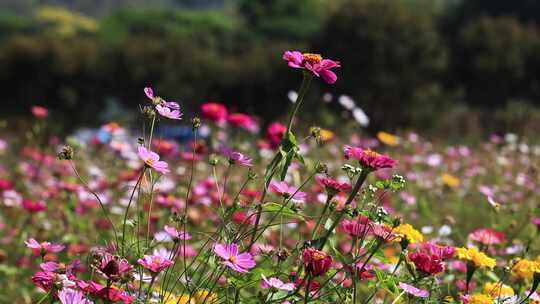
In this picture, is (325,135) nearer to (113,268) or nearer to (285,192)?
(285,192)

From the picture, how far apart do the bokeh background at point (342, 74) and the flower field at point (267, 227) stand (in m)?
4.45

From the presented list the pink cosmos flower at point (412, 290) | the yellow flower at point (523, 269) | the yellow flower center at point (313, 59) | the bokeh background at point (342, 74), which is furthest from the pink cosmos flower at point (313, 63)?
the bokeh background at point (342, 74)

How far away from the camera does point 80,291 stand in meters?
1.44

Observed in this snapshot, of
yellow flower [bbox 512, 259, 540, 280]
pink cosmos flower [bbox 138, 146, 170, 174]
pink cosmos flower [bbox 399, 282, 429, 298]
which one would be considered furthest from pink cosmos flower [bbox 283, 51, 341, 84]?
yellow flower [bbox 512, 259, 540, 280]

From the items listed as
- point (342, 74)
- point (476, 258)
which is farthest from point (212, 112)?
point (342, 74)

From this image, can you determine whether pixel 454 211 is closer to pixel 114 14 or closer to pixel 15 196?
pixel 15 196

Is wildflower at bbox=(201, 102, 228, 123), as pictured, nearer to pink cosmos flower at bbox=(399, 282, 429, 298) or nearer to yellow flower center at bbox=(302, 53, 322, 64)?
yellow flower center at bbox=(302, 53, 322, 64)

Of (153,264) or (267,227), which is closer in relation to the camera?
(153,264)

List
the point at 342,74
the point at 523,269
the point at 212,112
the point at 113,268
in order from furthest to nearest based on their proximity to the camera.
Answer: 1. the point at 342,74
2. the point at 212,112
3. the point at 523,269
4. the point at 113,268

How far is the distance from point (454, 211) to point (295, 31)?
1281 inches

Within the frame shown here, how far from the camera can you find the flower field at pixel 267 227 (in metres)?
1.55

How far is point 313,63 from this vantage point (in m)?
1.66

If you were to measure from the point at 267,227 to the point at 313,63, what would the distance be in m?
0.39

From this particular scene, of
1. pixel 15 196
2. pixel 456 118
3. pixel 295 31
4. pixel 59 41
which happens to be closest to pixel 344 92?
pixel 456 118
